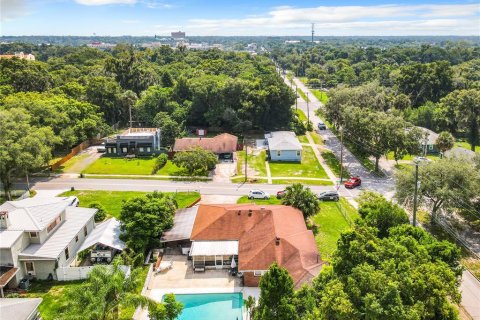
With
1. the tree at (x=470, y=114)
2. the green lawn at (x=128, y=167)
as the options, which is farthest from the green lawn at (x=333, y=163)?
the tree at (x=470, y=114)

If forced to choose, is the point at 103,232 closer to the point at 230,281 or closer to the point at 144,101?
the point at 230,281

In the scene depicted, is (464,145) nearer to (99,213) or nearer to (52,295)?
(99,213)

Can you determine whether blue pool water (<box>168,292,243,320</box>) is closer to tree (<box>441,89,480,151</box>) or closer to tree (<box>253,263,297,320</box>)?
tree (<box>253,263,297,320</box>)

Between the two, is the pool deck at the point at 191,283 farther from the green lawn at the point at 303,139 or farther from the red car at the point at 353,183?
the green lawn at the point at 303,139

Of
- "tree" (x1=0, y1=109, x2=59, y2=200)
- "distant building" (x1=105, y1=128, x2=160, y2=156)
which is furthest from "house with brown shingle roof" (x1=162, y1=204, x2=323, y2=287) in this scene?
"distant building" (x1=105, y1=128, x2=160, y2=156)

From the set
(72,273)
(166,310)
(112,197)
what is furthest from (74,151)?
(166,310)
